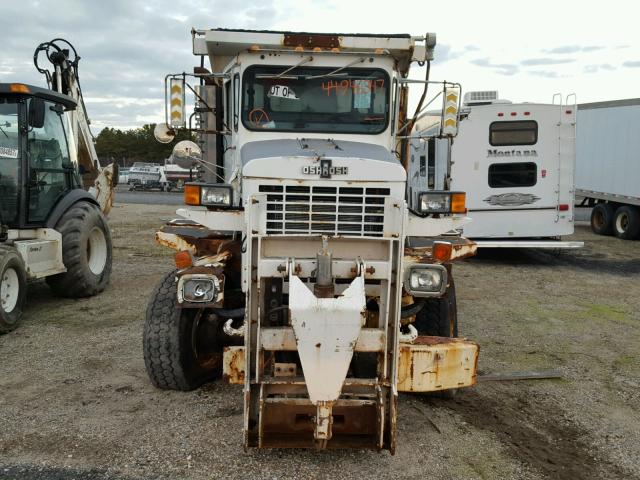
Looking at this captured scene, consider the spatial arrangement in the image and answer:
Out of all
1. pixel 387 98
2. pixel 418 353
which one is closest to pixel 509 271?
pixel 387 98

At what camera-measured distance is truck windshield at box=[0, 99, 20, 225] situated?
23.9 feet

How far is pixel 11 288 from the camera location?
6.75m

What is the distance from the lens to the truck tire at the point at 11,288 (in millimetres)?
6492

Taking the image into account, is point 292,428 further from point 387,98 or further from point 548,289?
point 548,289

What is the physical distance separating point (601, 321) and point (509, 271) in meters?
3.57

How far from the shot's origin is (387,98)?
5.39 m

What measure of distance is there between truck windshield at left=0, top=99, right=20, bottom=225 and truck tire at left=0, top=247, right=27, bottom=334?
2.75 ft

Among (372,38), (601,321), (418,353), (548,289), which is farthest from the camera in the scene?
(548,289)

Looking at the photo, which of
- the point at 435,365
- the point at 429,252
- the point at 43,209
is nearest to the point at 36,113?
the point at 43,209

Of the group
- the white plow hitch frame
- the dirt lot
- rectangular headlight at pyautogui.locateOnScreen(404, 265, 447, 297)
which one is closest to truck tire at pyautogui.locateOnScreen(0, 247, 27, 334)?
the dirt lot

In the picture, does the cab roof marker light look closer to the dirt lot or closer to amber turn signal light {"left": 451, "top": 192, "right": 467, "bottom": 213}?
the dirt lot

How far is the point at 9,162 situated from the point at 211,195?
14.0ft

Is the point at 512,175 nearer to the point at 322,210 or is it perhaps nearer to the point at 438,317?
the point at 438,317

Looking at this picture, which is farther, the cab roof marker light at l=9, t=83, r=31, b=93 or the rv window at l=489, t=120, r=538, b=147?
the rv window at l=489, t=120, r=538, b=147
